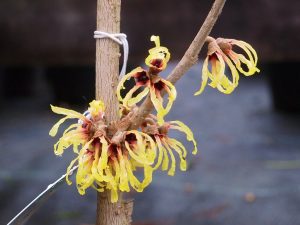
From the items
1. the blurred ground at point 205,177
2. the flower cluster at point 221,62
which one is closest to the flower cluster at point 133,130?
the flower cluster at point 221,62

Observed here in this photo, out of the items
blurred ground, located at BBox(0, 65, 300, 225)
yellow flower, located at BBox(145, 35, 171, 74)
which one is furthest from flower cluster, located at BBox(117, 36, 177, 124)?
blurred ground, located at BBox(0, 65, 300, 225)

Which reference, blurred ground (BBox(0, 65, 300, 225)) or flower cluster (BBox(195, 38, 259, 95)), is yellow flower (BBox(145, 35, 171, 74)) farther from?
blurred ground (BBox(0, 65, 300, 225))

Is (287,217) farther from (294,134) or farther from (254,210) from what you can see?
(294,134)

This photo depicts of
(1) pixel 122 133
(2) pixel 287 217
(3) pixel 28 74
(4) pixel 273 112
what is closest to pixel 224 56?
(1) pixel 122 133

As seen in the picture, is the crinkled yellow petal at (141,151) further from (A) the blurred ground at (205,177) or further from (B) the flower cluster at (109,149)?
(A) the blurred ground at (205,177)

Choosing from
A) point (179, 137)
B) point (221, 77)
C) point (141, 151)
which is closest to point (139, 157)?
point (141, 151)

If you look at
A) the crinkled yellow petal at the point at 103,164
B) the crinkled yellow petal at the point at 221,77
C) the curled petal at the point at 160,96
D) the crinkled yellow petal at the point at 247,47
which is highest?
the crinkled yellow petal at the point at 247,47
